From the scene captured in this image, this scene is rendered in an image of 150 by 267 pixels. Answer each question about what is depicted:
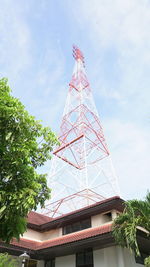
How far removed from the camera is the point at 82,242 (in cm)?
1138

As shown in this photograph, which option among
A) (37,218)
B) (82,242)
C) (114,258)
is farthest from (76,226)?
(37,218)

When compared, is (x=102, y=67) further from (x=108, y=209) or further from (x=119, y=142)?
(x=108, y=209)

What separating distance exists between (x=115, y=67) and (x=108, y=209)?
28.5ft

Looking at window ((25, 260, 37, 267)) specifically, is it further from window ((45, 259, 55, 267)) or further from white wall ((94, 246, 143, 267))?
white wall ((94, 246, 143, 267))

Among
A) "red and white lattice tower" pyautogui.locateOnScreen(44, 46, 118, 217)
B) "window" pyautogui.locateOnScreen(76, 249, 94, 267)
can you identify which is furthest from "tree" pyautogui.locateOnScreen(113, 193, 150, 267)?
"red and white lattice tower" pyautogui.locateOnScreen(44, 46, 118, 217)

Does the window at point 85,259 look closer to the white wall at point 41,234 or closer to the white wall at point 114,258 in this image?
the white wall at point 114,258

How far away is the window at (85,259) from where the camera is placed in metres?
12.4

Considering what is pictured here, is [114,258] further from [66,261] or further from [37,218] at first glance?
[37,218]

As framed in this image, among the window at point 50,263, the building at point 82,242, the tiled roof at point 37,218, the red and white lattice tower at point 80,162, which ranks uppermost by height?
the red and white lattice tower at point 80,162

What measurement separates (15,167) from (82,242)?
6999 millimetres

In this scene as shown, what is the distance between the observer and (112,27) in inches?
520

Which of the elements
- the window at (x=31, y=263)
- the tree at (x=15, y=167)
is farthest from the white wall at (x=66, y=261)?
the tree at (x=15, y=167)

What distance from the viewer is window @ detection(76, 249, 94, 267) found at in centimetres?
1237

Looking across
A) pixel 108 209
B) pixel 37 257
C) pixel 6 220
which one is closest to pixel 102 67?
pixel 108 209
